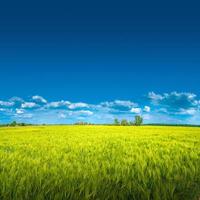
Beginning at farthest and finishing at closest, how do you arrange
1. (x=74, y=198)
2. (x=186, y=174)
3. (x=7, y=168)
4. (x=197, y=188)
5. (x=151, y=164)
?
1. (x=151, y=164)
2. (x=7, y=168)
3. (x=186, y=174)
4. (x=197, y=188)
5. (x=74, y=198)

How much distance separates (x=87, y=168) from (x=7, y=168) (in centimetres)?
183

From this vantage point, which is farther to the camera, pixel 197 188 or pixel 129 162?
pixel 129 162

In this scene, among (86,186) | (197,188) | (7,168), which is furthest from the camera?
(7,168)

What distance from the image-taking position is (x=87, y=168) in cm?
613

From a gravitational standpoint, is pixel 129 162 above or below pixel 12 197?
above

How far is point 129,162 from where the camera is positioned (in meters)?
6.77

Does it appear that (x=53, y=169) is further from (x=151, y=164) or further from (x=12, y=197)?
(x=151, y=164)

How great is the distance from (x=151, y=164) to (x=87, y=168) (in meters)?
1.66

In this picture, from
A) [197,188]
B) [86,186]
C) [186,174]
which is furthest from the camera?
[186,174]

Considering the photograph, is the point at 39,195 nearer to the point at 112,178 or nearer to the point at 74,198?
the point at 74,198

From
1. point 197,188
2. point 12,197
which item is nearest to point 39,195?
point 12,197

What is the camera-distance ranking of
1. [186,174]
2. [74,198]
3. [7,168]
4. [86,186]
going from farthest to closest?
[7,168]
[186,174]
[86,186]
[74,198]

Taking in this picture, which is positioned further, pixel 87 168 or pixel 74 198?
pixel 87 168

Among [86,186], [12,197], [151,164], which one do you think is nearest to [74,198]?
[86,186]
